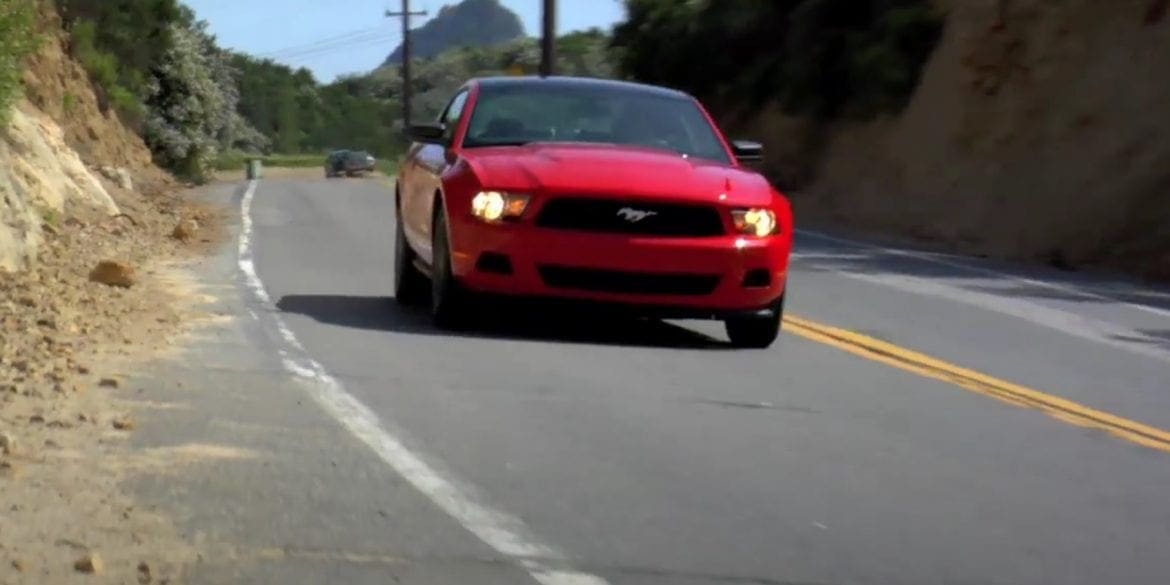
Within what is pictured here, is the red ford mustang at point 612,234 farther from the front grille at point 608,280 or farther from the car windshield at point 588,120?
the car windshield at point 588,120

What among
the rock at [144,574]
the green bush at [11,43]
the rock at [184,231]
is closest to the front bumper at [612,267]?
the rock at [144,574]

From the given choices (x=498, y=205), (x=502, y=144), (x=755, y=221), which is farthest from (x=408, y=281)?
(x=755, y=221)

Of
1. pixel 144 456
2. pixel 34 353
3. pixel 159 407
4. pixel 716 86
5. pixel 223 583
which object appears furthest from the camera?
pixel 716 86

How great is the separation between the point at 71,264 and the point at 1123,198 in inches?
583

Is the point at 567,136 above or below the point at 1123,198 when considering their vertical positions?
above

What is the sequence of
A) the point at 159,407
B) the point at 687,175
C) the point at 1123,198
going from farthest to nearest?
the point at 1123,198
the point at 687,175
the point at 159,407

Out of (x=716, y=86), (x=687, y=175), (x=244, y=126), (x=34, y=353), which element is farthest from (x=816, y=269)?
(x=244, y=126)

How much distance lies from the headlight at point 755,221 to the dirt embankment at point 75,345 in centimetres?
311

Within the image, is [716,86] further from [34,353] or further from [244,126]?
[244,126]

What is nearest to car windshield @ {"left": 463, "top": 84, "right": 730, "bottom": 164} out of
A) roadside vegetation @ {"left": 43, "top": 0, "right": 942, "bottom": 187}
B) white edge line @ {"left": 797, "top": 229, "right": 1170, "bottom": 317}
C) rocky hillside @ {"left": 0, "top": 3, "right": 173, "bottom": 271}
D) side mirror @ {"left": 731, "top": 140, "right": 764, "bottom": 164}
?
side mirror @ {"left": 731, "top": 140, "right": 764, "bottom": 164}

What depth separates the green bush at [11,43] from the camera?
15875 millimetres

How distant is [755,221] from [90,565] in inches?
246

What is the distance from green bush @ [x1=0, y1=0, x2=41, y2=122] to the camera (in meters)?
15.9

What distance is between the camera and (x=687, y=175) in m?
11.9
